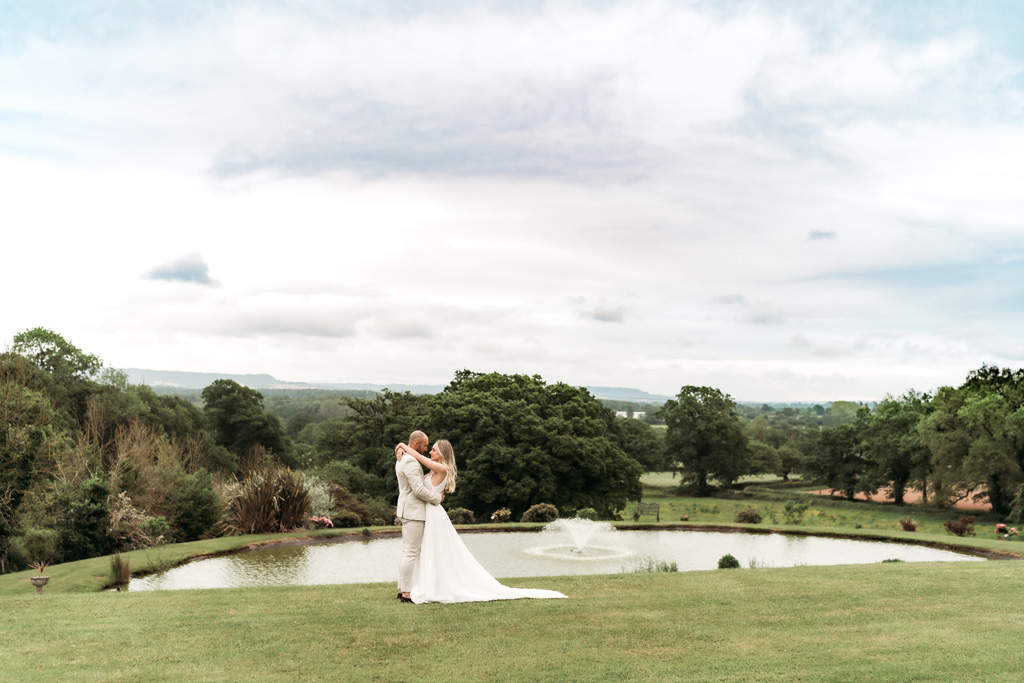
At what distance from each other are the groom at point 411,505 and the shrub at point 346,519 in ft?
37.5

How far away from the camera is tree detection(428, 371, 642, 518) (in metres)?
30.6

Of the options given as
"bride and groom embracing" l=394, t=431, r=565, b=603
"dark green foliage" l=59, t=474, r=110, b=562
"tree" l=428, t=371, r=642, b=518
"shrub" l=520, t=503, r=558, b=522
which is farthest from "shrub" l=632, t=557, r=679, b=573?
"tree" l=428, t=371, r=642, b=518

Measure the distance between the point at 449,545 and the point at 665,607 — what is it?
8.78 ft

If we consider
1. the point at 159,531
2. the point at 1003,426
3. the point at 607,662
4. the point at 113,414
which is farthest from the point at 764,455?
the point at 607,662

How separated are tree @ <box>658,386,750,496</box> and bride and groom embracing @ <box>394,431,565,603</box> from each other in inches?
Result: 1848

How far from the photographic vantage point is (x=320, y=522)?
60.9 ft

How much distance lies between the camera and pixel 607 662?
19.1 ft

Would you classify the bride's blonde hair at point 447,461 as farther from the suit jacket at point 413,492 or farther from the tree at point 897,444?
the tree at point 897,444

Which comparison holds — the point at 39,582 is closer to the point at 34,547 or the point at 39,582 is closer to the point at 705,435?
the point at 34,547

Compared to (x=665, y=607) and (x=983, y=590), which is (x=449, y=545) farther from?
(x=983, y=590)

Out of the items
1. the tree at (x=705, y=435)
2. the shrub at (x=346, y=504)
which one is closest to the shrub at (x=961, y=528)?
the shrub at (x=346, y=504)

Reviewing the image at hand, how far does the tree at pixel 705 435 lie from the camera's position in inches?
2062

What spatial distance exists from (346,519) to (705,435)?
39389 millimetres

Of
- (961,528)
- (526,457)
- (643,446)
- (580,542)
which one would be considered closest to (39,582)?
(580,542)
